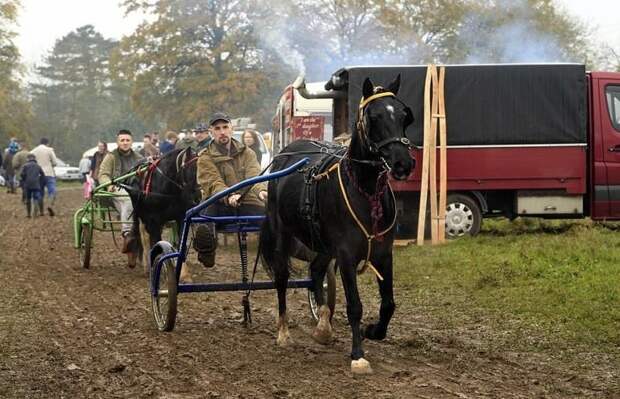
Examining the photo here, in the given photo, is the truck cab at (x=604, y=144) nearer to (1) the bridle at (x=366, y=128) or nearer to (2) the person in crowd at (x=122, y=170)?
(2) the person in crowd at (x=122, y=170)

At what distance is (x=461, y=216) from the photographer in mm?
15570

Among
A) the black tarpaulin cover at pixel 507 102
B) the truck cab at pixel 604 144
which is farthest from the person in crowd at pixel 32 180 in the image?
the truck cab at pixel 604 144

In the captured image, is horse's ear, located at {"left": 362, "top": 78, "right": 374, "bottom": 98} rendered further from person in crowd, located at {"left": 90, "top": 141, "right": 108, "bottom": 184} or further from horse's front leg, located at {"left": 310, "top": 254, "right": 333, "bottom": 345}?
person in crowd, located at {"left": 90, "top": 141, "right": 108, "bottom": 184}

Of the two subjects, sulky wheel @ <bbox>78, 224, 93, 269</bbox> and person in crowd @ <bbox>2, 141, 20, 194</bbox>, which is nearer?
sulky wheel @ <bbox>78, 224, 93, 269</bbox>

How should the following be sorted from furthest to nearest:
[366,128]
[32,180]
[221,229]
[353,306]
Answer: [32,180]
[221,229]
[353,306]
[366,128]

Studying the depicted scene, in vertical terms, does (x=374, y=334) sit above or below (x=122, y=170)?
below

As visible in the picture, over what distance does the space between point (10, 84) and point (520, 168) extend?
38.1 metres

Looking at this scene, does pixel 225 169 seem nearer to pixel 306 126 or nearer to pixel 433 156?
pixel 433 156

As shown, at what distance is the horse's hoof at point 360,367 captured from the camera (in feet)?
22.4

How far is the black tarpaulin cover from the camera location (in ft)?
50.3

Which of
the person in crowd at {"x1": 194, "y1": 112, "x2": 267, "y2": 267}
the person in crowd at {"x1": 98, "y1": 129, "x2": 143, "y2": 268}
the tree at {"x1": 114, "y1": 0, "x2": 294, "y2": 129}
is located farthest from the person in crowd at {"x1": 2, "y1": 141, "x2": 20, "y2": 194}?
the person in crowd at {"x1": 194, "y1": 112, "x2": 267, "y2": 267}

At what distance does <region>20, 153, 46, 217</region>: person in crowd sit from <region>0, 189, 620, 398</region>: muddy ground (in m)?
13.3

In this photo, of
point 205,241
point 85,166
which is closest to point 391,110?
point 205,241

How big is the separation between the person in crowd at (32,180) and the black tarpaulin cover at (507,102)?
11.8m
